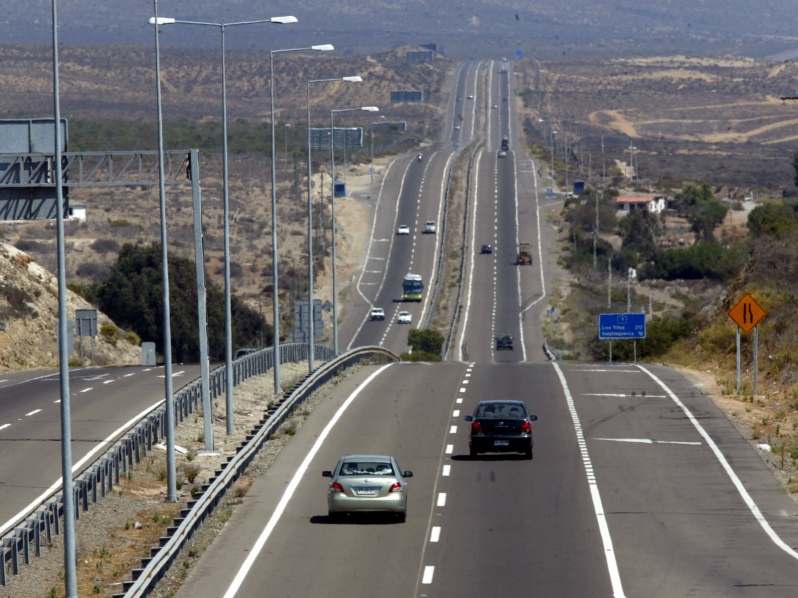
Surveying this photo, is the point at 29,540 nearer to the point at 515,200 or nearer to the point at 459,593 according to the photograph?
the point at 459,593

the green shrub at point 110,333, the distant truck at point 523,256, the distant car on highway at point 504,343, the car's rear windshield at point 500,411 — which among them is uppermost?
the distant truck at point 523,256

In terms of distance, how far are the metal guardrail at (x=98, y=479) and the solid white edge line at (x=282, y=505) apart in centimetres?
392

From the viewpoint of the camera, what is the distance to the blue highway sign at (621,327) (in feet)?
225

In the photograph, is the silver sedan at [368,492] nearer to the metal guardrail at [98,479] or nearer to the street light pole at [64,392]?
the metal guardrail at [98,479]

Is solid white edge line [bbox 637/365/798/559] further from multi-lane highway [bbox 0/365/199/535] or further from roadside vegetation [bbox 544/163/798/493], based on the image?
multi-lane highway [bbox 0/365/199/535]

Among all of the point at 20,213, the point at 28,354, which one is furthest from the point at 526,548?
the point at 28,354

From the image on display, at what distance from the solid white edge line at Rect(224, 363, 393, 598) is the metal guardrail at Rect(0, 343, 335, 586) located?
3920 millimetres

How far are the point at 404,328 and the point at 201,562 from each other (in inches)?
3389

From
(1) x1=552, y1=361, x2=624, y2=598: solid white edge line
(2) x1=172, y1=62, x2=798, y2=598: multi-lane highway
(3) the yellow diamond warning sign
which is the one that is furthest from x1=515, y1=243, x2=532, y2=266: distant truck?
(3) the yellow diamond warning sign

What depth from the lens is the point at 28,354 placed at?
70.6m

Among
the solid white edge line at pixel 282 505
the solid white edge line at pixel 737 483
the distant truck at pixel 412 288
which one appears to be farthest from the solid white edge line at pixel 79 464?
the distant truck at pixel 412 288

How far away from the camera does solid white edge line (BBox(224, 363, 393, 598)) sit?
22156mm

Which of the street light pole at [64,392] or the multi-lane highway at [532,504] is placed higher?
the street light pole at [64,392]

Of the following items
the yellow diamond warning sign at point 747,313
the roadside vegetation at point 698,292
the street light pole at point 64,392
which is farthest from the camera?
the roadside vegetation at point 698,292
